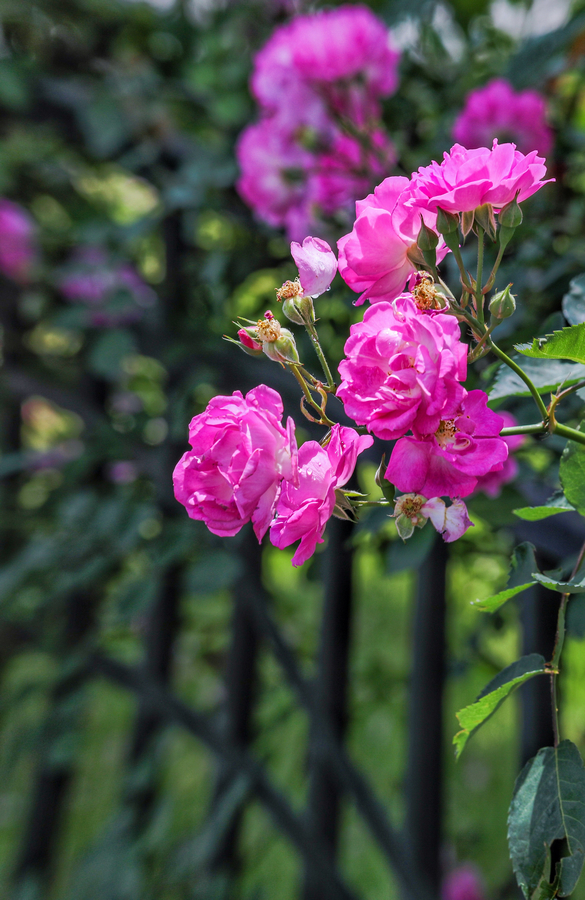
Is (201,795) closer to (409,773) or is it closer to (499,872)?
(499,872)

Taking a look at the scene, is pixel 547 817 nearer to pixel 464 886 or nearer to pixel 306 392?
pixel 306 392

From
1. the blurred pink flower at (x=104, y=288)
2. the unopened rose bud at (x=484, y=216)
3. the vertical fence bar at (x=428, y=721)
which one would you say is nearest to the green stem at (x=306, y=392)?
the unopened rose bud at (x=484, y=216)

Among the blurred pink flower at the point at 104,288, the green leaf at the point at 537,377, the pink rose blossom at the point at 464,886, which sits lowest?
the pink rose blossom at the point at 464,886

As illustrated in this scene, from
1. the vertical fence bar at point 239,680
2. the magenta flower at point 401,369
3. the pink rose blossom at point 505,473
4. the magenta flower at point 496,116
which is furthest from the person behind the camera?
the vertical fence bar at point 239,680

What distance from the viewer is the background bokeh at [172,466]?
82cm

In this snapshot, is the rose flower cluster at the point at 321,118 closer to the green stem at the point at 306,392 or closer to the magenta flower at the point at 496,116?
the magenta flower at the point at 496,116

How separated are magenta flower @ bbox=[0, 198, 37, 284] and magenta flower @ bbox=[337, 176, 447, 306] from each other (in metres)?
1.29

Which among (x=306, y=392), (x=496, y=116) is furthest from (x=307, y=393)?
(x=496, y=116)

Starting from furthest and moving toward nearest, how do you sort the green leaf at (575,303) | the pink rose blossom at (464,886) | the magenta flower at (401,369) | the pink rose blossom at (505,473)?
the pink rose blossom at (464,886) → the pink rose blossom at (505,473) → the green leaf at (575,303) → the magenta flower at (401,369)

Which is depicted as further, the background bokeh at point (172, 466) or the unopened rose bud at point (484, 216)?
the background bokeh at point (172, 466)

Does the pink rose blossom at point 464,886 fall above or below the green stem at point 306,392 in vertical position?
below

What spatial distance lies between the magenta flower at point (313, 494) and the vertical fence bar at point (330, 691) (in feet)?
2.31

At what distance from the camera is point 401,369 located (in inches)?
10.5

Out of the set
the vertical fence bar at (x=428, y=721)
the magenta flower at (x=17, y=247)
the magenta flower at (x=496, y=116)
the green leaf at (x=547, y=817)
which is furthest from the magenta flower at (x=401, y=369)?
the magenta flower at (x=17, y=247)
